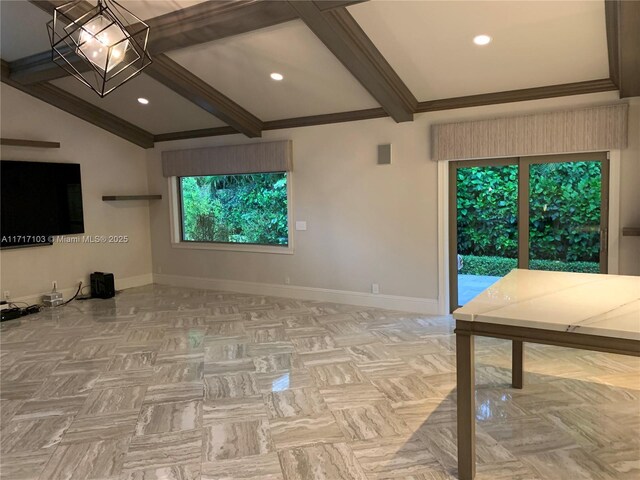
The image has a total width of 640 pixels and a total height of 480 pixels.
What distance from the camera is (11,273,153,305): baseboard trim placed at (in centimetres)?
615

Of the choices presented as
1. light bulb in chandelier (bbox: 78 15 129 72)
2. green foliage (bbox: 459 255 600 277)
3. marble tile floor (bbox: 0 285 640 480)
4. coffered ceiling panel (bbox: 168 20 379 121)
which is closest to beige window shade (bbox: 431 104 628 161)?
coffered ceiling panel (bbox: 168 20 379 121)

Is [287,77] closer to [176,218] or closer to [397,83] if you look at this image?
[397,83]

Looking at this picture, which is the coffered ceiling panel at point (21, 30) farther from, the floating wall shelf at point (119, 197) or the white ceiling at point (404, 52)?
the floating wall shelf at point (119, 197)

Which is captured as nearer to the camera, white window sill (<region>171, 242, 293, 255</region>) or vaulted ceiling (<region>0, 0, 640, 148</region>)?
vaulted ceiling (<region>0, 0, 640, 148</region>)

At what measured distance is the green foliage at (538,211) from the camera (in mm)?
4520

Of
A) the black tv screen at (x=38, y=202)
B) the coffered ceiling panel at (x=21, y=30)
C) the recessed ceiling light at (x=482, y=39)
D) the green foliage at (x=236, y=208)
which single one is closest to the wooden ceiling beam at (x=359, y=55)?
the recessed ceiling light at (x=482, y=39)

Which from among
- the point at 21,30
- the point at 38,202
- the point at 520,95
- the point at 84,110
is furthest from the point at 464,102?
the point at 38,202

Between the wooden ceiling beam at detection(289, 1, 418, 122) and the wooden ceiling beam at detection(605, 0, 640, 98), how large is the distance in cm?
179

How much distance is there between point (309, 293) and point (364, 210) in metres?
1.40

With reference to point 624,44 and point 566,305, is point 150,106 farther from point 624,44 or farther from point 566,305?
point 566,305

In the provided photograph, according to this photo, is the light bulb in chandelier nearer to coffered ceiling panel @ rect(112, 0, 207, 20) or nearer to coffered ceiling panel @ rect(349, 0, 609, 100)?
coffered ceiling panel @ rect(112, 0, 207, 20)

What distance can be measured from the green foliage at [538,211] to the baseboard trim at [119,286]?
5148mm

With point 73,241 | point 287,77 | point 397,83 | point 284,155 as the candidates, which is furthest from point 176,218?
point 397,83

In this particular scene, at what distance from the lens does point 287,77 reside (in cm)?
490
